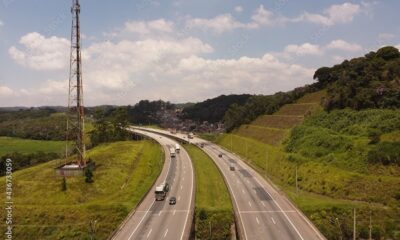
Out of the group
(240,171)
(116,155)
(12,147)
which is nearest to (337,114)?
(240,171)

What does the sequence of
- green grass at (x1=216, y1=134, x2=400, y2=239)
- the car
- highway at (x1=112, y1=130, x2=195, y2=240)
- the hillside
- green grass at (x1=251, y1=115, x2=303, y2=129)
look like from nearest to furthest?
highway at (x1=112, y1=130, x2=195, y2=240)
green grass at (x1=216, y1=134, x2=400, y2=239)
the hillside
the car
green grass at (x1=251, y1=115, x2=303, y2=129)

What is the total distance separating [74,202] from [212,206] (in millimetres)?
22011

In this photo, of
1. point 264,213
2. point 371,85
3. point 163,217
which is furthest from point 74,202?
point 371,85

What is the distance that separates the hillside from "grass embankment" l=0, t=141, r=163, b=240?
28002 millimetres

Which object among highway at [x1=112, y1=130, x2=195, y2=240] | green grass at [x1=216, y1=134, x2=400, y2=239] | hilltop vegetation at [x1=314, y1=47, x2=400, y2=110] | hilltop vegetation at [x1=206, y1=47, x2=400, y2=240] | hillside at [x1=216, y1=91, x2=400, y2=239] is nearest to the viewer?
highway at [x1=112, y1=130, x2=195, y2=240]

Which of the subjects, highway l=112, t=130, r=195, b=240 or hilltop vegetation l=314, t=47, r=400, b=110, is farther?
hilltop vegetation l=314, t=47, r=400, b=110

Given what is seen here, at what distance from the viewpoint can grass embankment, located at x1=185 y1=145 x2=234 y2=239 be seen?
5678 cm

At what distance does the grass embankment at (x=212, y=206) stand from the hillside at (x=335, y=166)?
11197mm

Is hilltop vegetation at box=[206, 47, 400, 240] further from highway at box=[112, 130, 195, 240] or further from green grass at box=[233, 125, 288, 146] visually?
highway at box=[112, 130, 195, 240]

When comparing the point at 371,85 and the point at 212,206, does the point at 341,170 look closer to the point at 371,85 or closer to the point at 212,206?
the point at 212,206

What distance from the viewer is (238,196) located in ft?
236

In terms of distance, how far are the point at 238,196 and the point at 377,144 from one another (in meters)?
26.5

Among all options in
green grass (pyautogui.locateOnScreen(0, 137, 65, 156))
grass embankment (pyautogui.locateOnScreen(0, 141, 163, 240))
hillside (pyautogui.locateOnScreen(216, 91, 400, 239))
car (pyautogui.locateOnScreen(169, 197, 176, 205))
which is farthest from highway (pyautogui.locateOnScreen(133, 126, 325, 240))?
green grass (pyautogui.locateOnScreen(0, 137, 65, 156))

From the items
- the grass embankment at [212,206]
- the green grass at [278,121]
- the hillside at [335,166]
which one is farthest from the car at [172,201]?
the green grass at [278,121]
